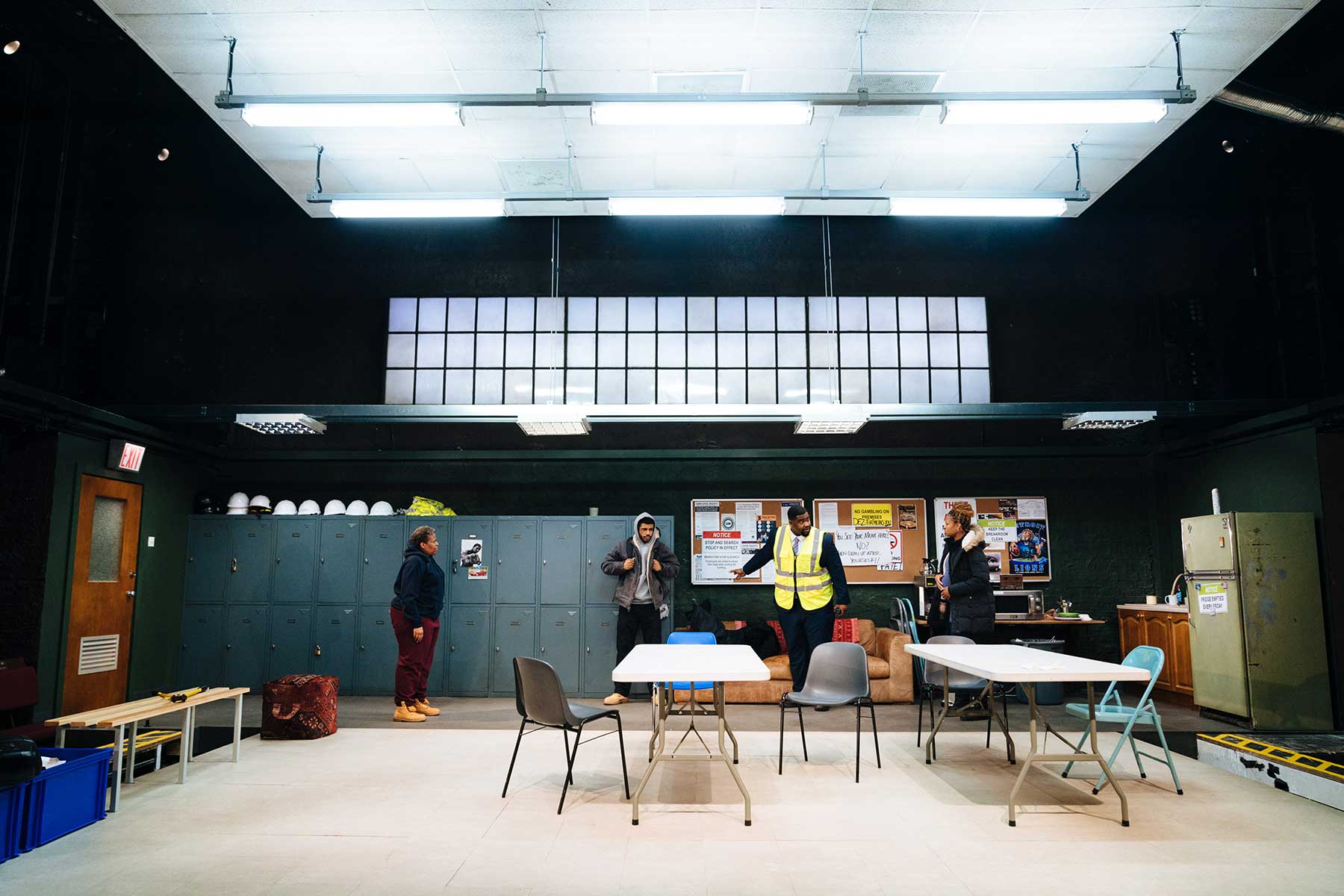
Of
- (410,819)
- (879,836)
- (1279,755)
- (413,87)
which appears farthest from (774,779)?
(413,87)

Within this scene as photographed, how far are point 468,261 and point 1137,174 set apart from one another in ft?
23.8

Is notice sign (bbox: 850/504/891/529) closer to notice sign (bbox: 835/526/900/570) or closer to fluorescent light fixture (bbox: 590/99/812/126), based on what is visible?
notice sign (bbox: 835/526/900/570)

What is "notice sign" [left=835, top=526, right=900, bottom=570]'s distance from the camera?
8.70 metres

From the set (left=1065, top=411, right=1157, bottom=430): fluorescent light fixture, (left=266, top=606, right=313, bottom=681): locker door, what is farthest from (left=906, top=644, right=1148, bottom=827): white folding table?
(left=266, top=606, right=313, bottom=681): locker door

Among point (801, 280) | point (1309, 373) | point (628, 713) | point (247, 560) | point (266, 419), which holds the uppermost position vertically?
point (801, 280)

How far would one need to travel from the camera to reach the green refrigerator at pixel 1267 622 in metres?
6.03

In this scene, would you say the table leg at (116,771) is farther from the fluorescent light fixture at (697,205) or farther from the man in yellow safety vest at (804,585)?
the fluorescent light fixture at (697,205)

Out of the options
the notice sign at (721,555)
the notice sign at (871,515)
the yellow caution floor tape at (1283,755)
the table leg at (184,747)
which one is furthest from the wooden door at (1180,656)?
the table leg at (184,747)

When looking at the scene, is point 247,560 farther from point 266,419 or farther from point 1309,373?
point 1309,373

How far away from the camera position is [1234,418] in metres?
8.48

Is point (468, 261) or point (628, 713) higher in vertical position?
point (468, 261)

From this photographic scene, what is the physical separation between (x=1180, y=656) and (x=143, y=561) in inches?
395

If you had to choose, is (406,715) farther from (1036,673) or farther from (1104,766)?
(1104,766)

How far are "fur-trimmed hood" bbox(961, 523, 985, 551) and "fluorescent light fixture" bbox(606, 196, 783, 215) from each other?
9.11ft
